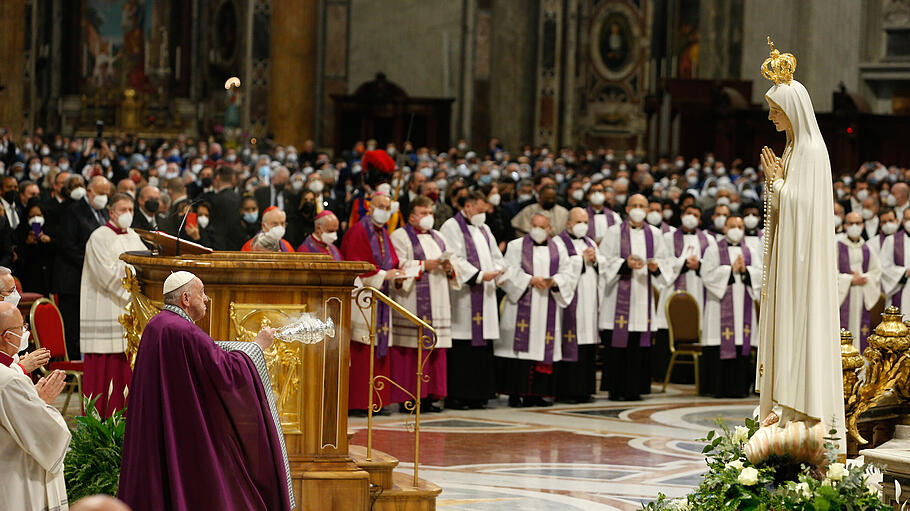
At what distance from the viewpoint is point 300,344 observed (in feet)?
23.1

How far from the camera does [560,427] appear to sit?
453 inches

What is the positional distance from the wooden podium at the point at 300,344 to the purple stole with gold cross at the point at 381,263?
4.61m

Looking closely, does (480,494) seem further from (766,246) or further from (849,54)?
(849,54)

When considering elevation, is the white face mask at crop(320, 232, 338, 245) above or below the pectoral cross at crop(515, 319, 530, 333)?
above

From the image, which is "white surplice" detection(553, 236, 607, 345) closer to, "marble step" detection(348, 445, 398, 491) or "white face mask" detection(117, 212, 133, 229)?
"white face mask" detection(117, 212, 133, 229)

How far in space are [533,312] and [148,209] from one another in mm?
3621

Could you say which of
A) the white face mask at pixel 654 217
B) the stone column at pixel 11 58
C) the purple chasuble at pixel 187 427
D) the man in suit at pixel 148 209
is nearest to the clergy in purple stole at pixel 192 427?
the purple chasuble at pixel 187 427

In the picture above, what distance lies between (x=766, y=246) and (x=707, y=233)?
8133 millimetres

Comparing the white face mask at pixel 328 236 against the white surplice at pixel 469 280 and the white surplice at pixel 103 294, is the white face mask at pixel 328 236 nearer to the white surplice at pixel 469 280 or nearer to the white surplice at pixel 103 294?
the white surplice at pixel 103 294

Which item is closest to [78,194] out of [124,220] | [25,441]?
[124,220]

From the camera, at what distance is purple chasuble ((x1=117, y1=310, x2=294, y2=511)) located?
19.0 feet

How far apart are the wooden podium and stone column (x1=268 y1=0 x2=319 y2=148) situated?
2232 centimetres

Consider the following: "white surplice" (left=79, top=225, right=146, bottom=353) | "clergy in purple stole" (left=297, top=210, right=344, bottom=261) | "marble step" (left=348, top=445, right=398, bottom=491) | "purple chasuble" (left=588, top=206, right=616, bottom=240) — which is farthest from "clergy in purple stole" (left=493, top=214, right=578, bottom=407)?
"marble step" (left=348, top=445, right=398, bottom=491)

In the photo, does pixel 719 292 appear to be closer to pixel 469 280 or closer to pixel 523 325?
pixel 523 325
